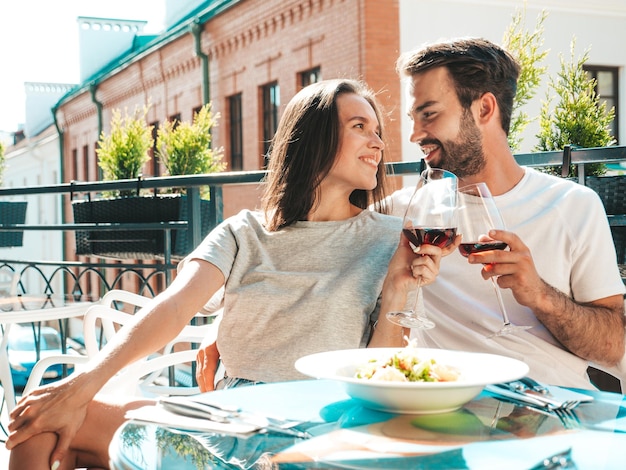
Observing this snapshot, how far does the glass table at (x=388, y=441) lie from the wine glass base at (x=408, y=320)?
454mm

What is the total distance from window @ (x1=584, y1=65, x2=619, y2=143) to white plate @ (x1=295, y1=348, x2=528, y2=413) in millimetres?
12175

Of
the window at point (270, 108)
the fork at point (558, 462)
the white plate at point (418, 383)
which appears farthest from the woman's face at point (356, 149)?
the window at point (270, 108)

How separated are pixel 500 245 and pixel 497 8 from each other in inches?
447

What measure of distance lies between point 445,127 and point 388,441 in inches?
61.3

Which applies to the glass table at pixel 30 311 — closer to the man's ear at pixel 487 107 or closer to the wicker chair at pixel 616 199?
the man's ear at pixel 487 107

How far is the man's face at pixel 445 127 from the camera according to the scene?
2547 millimetres

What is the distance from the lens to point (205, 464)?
111 centimetres

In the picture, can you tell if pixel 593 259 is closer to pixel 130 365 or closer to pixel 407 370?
pixel 407 370

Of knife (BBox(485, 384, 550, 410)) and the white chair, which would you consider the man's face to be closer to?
the white chair

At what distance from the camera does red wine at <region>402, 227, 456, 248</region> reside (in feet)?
6.09

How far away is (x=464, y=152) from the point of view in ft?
8.36

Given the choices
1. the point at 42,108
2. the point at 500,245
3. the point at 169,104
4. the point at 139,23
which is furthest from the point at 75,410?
the point at 42,108

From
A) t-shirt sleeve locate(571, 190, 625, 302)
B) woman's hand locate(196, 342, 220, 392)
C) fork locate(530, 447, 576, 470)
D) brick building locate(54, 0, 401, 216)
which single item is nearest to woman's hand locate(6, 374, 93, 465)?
woman's hand locate(196, 342, 220, 392)

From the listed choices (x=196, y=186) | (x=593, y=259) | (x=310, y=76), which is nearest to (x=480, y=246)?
(x=593, y=259)
